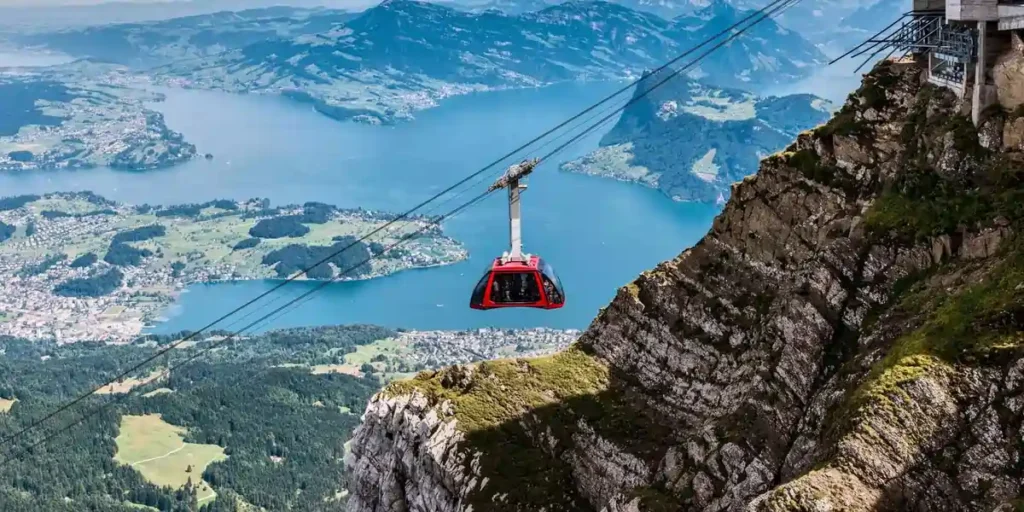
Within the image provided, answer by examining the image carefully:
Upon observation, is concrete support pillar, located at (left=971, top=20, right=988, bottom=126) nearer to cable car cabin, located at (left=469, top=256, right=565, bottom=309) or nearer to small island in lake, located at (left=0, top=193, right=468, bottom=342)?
cable car cabin, located at (left=469, top=256, right=565, bottom=309)

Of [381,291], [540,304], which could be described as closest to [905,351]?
[540,304]

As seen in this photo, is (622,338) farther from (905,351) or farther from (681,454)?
(905,351)

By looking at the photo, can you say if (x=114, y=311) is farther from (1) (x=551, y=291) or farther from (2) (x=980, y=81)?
(2) (x=980, y=81)

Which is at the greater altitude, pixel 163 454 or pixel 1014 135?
pixel 1014 135

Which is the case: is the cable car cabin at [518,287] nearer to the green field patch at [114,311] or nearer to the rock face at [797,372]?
the rock face at [797,372]

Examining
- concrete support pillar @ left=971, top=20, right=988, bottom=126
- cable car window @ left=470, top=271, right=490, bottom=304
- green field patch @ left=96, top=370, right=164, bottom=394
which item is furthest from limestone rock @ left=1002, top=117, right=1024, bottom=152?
green field patch @ left=96, top=370, right=164, bottom=394

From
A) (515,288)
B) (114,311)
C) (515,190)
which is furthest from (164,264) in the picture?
(515,190)

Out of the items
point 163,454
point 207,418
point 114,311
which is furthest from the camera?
point 114,311
